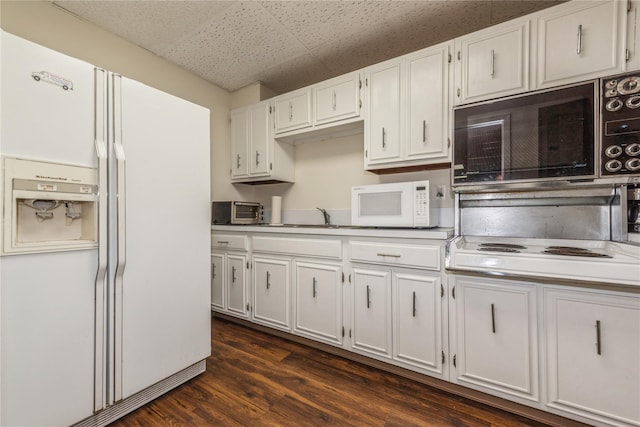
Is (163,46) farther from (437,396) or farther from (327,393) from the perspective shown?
(437,396)

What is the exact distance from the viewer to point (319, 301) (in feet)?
6.84

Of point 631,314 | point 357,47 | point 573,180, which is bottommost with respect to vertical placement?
point 631,314

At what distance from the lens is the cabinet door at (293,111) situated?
2.54 m

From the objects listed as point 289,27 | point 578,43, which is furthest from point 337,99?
point 578,43

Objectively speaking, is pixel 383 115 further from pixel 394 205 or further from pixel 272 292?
pixel 272 292

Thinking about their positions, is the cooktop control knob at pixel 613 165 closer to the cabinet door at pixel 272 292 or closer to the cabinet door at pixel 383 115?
the cabinet door at pixel 383 115

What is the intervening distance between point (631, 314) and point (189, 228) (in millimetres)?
2205

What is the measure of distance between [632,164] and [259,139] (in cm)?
268

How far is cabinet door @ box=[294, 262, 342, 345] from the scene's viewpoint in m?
2.01

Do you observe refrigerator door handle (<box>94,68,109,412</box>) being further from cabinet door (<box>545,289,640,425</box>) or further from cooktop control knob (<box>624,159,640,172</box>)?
cooktop control knob (<box>624,159,640,172</box>)

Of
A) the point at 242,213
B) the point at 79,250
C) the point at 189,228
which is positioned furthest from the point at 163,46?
the point at 79,250

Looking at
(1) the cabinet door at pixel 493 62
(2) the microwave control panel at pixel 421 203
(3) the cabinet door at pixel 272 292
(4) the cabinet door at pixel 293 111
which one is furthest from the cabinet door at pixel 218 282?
(1) the cabinet door at pixel 493 62

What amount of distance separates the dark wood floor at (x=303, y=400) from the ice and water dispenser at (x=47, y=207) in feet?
3.14

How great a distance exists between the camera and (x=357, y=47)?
7.82 feet
